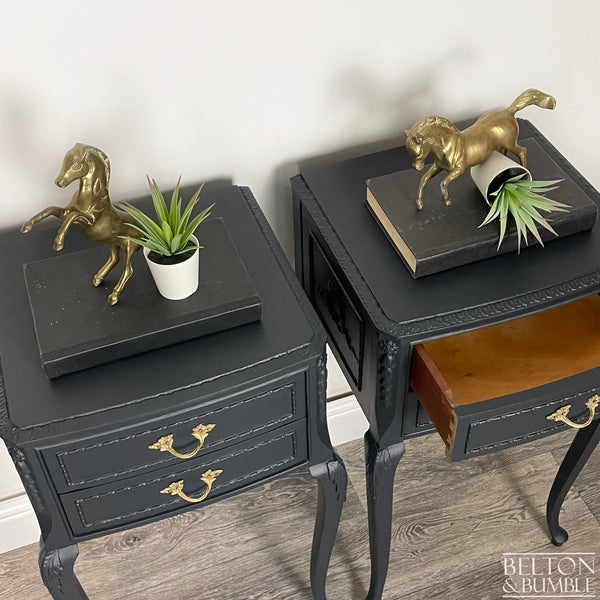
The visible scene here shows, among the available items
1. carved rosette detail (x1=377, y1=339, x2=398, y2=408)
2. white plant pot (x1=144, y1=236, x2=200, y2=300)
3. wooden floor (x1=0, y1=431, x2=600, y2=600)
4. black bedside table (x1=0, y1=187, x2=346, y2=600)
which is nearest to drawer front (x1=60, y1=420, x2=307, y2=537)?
black bedside table (x1=0, y1=187, x2=346, y2=600)

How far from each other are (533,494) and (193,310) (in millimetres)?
1010

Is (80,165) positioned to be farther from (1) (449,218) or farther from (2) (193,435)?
(1) (449,218)

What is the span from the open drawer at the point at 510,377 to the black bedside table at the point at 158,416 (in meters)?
0.17

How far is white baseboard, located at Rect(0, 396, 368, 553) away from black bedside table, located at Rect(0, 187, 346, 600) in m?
0.47

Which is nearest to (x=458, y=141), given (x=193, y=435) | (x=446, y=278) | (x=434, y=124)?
(x=434, y=124)

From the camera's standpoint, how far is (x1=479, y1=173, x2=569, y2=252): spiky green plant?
1057 millimetres

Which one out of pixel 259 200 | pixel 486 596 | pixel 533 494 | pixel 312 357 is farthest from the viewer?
pixel 533 494

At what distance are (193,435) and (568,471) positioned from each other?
2.63 ft

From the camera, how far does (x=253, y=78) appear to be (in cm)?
114

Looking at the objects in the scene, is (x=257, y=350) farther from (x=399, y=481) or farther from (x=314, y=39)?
(x=399, y=481)

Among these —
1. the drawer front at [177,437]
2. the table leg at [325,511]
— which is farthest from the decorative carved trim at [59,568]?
the table leg at [325,511]

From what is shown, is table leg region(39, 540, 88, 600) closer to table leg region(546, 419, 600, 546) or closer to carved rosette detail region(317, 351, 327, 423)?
carved rosette detail region(317, 351, 327, 423)

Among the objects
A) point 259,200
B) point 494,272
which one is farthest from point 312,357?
point 259,200

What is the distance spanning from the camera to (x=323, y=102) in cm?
121
